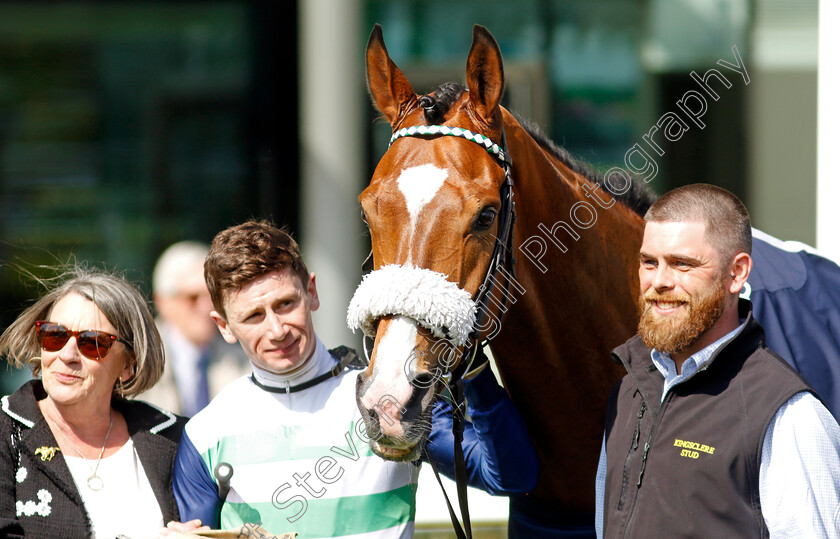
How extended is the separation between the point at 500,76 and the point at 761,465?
3.29ft

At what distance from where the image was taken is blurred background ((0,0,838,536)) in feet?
19.4

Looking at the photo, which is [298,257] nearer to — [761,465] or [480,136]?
[480,136]

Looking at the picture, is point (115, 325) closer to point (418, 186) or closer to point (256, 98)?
point (418, 186)

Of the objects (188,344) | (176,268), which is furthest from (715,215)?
(176,268)

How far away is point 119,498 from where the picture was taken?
76.9 inches

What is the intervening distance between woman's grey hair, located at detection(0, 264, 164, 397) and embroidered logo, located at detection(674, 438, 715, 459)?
1.29 meters

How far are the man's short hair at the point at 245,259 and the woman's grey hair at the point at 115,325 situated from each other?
0.73 ft

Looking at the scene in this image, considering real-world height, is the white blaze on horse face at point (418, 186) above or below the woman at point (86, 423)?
above

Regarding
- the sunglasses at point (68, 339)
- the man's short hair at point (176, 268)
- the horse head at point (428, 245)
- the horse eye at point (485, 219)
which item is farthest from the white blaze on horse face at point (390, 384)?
the man's short hair at point (176, 268)

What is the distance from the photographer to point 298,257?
6.84ft

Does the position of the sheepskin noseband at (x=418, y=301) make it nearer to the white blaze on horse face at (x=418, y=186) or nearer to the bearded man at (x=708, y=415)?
the white blaze on horse face at (x=418, y=186)

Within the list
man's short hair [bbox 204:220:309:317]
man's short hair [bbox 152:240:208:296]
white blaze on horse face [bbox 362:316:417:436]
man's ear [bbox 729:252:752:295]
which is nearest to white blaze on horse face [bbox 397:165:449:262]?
white blaze on horse face [bbox 362:316:417:436]

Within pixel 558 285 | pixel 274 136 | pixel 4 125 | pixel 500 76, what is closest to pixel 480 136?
pixel 500 76

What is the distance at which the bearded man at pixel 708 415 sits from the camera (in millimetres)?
1486
